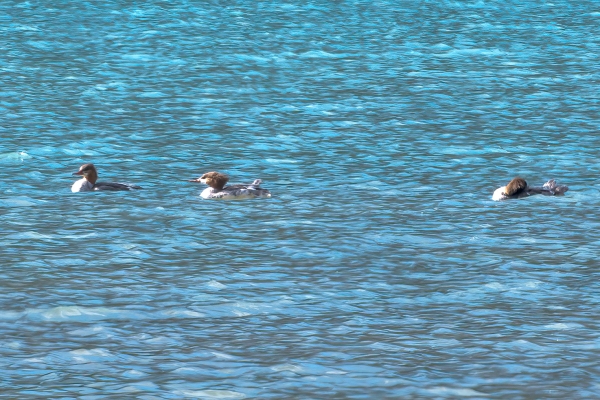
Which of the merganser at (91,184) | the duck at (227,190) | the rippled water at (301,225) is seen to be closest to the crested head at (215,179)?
the duck at (227,190)

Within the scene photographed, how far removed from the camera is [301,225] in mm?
19078

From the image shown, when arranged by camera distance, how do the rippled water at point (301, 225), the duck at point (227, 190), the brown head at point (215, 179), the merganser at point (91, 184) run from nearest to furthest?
the rippled water at point (301, 225)
the duck at point (227, 190)
the brown head at point (215, 179)
the merganser at point (91, 184)

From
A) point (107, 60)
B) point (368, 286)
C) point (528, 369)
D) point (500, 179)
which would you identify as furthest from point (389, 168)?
point (107, 60)

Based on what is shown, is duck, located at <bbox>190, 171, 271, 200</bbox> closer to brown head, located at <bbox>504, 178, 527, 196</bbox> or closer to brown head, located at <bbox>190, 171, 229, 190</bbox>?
brown head, located at <bbox>190, 171, 229, 190</bbox>

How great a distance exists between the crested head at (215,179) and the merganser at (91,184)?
1229 mm

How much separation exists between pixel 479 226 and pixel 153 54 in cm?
2081

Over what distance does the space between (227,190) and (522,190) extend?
479cm

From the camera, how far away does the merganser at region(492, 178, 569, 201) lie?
808 inches

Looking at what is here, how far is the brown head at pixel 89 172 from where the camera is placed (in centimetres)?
2134

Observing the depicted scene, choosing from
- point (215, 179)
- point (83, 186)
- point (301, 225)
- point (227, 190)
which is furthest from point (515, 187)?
point (83, 186)

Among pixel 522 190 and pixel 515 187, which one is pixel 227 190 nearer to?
pixel 515 187

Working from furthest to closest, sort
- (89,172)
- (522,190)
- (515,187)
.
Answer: (89,172) < (522,190) < (515,187)

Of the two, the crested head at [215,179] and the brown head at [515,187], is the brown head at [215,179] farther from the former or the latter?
the brown head at [515,187]

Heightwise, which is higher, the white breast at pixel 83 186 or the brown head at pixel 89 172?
the brown head at pixel 89 172
